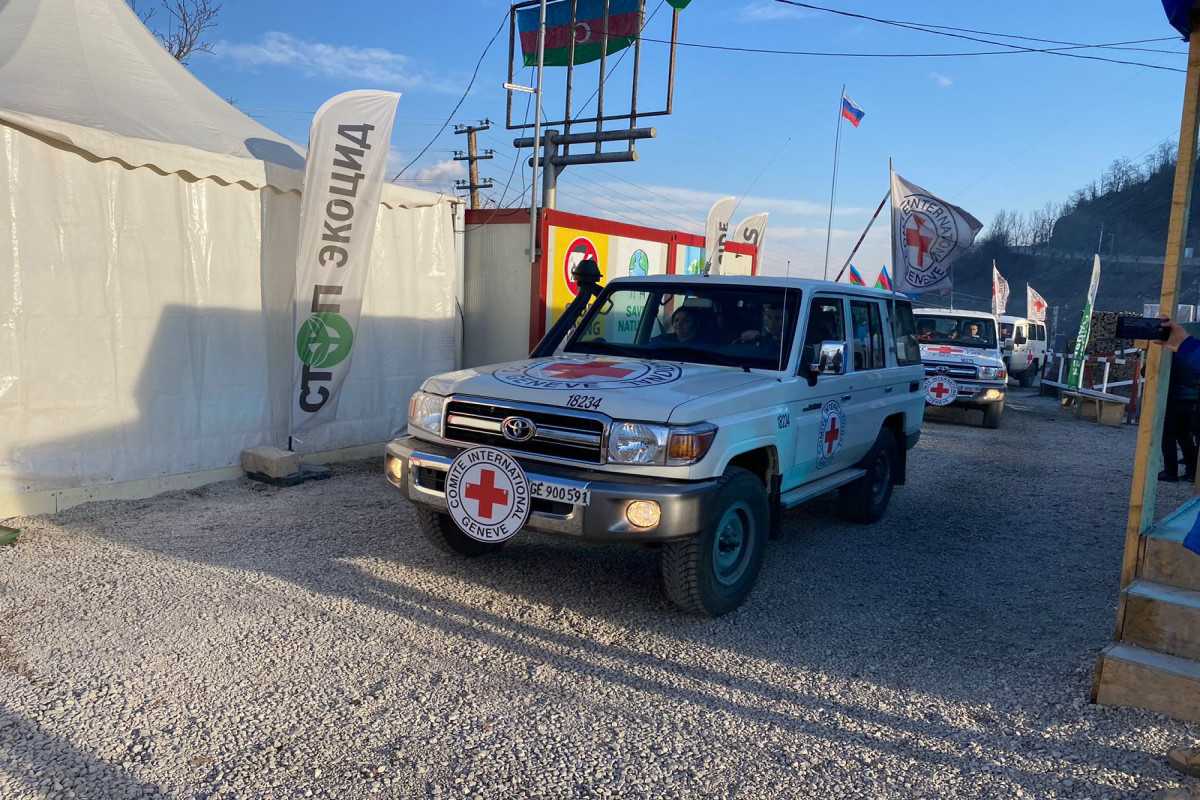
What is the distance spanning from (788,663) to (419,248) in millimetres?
6147

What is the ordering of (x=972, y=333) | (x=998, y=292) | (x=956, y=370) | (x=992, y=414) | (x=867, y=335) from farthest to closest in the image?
(x=998, y=292), (x=972, y=333), (x=956, y=370), (x=992, y=414), (x=867, y=335)

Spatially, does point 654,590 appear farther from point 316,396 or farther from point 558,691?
point 316,396

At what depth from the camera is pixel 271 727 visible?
3287 millimetres

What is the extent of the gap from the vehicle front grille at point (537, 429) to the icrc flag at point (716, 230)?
7.95 m

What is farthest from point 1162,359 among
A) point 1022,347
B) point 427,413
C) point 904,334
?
point 1022,347

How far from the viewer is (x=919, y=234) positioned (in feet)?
40.4

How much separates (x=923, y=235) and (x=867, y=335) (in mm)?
6780

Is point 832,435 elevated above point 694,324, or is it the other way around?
point 694,324

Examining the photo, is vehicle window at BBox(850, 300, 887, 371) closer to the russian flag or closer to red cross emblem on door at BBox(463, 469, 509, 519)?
red cross emblem on door at BBox(463, 469, 509, 519)

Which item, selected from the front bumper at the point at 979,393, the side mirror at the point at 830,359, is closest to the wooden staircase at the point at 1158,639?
the side mirror at the point at 830,359

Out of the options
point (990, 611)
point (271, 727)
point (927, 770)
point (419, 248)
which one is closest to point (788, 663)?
point (927, 770)

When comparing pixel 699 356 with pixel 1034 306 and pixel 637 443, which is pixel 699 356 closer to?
pixel 637 443

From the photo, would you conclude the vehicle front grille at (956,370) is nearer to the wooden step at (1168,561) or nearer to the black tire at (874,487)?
the black tire at (874,487)

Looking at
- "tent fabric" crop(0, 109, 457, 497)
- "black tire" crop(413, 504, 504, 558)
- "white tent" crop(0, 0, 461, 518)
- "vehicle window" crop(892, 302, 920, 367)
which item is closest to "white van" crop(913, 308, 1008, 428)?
"vehicle window" crop(892, 302, 920, 367)
